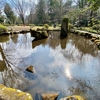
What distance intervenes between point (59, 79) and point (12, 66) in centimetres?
221

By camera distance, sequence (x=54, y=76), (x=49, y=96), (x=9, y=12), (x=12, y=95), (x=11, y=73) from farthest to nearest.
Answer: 1. (x=9, y=12)
2. (x=11, y=73)
3. (x=54, y=76)
4. (x=49, y=96)
5. (x=12, y=95)

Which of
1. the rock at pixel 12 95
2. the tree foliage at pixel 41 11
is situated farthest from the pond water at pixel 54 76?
the tree foliage at pixel 41 11

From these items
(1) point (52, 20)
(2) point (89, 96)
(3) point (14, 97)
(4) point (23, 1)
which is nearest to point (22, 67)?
(3) point (14, 97)

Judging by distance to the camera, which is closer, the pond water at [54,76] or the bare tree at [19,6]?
the pond water at [54,76]

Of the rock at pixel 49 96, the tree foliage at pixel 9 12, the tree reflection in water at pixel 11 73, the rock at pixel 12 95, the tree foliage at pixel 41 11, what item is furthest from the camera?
the tree foliage at pixel 41 11

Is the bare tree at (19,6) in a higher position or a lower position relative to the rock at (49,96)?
higher

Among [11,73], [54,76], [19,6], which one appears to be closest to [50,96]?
[54,76]

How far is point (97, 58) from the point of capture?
19.3 feet

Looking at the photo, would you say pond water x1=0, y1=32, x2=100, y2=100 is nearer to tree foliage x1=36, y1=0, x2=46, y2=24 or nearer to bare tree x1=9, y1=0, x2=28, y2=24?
tree foliage x1=36, y1=0, x2=46, y2=24

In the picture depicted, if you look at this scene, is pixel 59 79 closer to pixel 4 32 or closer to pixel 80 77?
pixel 80 77

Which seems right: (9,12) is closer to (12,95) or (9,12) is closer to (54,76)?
(54,76)

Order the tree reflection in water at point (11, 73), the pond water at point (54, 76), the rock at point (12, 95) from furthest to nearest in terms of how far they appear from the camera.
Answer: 1. the tree reflection in water at point (11, 73)
2. the pond water at point (54, 76)
3. the rock at point (12, 95)

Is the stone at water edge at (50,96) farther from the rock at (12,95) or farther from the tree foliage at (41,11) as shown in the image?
the tree foliage at (41,11)

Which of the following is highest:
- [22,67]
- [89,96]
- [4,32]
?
[4,32]
